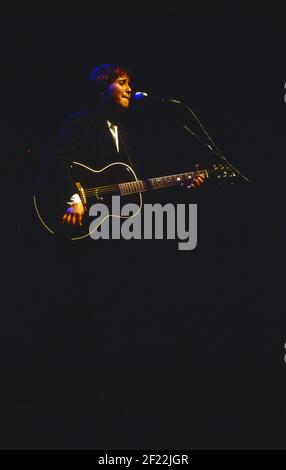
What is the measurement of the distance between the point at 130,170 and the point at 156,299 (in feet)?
2.70

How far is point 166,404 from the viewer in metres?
2.67

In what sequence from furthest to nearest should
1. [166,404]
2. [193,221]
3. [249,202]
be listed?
[249,202] → [193,221] → [166,404]

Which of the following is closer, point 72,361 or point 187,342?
point 72,361

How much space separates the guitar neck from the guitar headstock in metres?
0.07

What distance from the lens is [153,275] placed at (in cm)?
328

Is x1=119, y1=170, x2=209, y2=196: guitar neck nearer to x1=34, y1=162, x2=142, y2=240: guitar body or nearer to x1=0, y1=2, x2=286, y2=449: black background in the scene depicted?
x1=34, y1=162, x2=142, y2=240: guitar body

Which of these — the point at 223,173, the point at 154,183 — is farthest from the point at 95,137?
the point at 223,173

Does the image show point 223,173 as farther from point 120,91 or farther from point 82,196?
point 82,196

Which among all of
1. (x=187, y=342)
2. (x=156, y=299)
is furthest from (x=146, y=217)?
(x=187, y=342)

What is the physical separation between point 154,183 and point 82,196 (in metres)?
0.49

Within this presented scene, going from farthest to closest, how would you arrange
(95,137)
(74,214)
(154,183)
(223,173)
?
(223,173)
(154,183)
(95,137)
(74,214)

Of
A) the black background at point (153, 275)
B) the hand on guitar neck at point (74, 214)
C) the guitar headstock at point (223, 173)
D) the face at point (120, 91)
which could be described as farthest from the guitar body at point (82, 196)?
the guitar headstock at point (223, 173)

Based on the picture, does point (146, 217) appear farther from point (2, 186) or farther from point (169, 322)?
point (2, 186)

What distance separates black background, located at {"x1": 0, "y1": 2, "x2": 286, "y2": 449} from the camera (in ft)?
8.50
